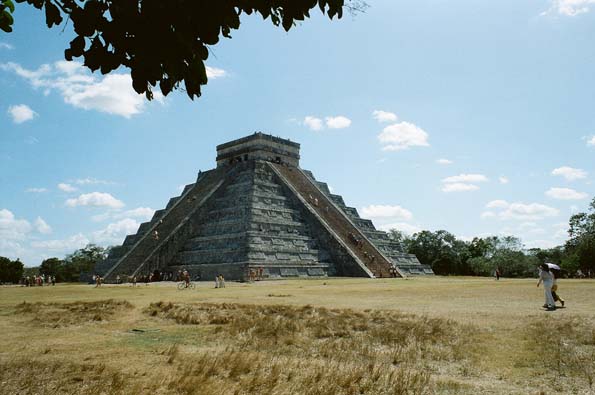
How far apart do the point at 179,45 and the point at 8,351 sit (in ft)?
20.4

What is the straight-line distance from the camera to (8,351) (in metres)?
6.88

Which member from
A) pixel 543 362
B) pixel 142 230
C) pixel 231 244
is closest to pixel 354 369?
pixel 543 362

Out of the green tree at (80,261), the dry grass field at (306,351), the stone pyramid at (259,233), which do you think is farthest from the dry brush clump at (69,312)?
the green tree at (80,261)

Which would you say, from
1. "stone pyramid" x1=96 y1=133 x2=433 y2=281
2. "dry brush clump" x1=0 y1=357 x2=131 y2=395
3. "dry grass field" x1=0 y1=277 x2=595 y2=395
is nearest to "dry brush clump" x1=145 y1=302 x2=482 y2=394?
"dry grass field" x1=0 y1=277 x2=595 y2=395

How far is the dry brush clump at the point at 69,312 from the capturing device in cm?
1002

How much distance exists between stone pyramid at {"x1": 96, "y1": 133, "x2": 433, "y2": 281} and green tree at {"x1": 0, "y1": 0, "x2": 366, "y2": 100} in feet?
77.0

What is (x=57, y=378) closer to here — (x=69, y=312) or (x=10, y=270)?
(x=69, y=312)

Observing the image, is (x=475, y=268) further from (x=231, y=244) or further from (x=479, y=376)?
(x=479, y=376)

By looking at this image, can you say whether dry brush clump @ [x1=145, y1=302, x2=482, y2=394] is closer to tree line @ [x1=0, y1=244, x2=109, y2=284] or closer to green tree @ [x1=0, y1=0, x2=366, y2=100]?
green tree @ [x1=0, y1=0, x2=366, y2=100]

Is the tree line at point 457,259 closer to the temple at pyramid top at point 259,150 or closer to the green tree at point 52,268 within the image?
the green tree at point 52,268

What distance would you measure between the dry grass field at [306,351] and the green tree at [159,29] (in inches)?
137

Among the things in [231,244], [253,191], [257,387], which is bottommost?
[257,387]

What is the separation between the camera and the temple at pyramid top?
40.2 metres

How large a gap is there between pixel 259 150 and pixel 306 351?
3391 cm
